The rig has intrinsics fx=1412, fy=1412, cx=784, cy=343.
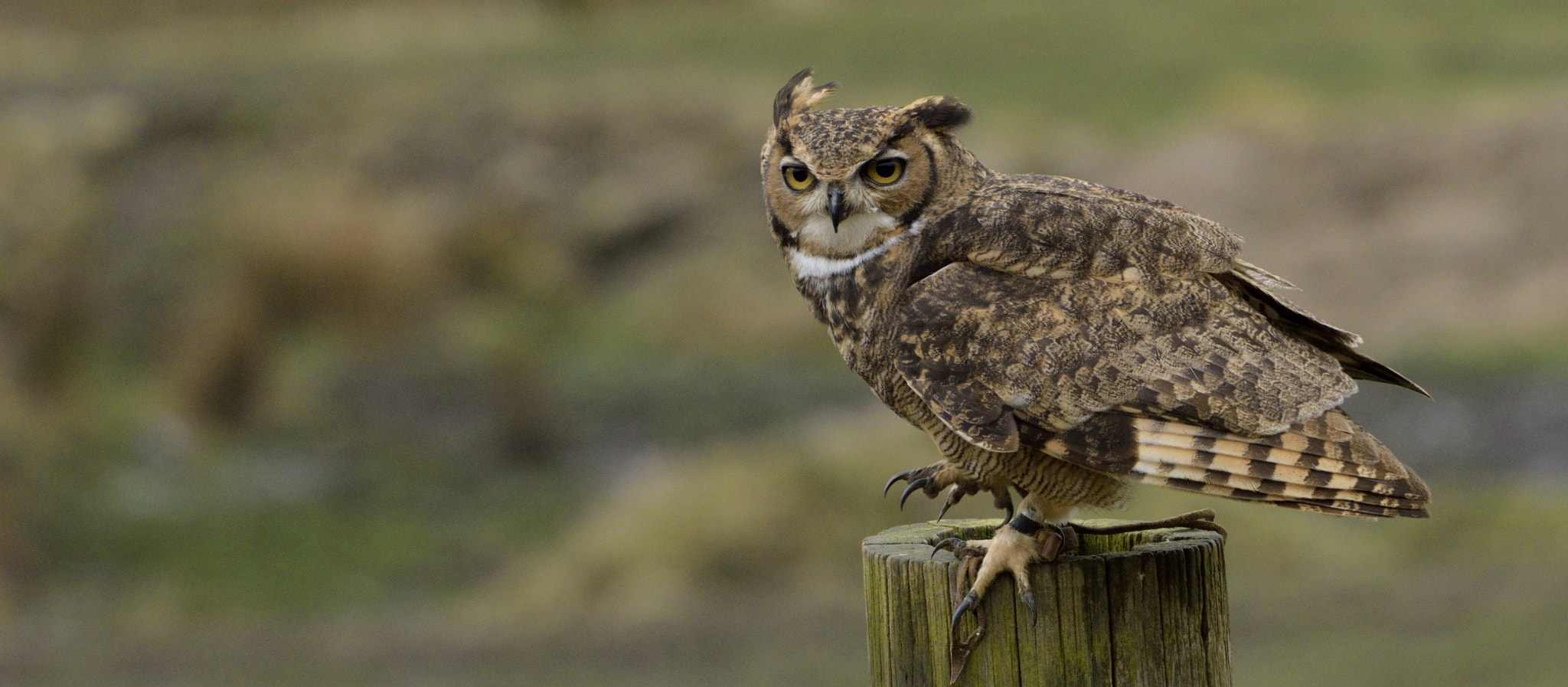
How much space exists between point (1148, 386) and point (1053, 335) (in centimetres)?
18

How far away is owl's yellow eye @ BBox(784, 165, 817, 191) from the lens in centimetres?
265

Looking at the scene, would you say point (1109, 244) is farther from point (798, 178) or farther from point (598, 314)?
point (598, 314)

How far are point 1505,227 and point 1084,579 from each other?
10.1m

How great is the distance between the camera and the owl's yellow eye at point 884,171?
262cm

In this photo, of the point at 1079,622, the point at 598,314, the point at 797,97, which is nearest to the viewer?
the point at 1079,622

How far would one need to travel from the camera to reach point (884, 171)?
263cm

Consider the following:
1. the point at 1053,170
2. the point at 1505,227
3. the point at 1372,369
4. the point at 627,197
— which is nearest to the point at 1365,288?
the point at 1505,227

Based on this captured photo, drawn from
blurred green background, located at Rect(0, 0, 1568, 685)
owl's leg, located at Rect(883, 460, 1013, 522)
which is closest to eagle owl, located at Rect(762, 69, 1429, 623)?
owl's leg, located at Rect(883, 460, 1013, 522)

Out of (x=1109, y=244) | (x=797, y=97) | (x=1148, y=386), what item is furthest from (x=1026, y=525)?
(x=797, y=97)

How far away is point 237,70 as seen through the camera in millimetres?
12516

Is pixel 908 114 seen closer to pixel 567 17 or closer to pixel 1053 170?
pixel 1053 170

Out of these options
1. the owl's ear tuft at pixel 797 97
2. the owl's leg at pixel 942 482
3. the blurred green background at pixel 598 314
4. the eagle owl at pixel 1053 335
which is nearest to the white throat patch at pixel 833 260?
the eagle owl at pixel 1053 335

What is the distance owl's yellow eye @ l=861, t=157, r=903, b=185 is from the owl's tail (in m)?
0.66

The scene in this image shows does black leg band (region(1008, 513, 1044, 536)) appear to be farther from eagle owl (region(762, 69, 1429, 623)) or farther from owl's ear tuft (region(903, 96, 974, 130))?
owl's ear tuft (region(903, 96, 974, 130))
